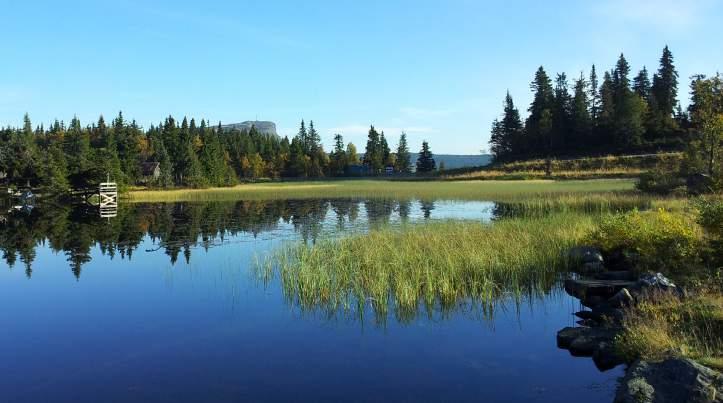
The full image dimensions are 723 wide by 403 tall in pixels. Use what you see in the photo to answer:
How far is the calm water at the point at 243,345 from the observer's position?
871 centimetres

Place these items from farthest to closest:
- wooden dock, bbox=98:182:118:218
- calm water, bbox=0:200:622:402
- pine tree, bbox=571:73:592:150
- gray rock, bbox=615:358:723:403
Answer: pine tree, bbox=571:73:592:150, wooden dock, bbox=98:182:118:218, calm water, bbox=0:200:622:402, gray rock, bbox=615:358:723:403

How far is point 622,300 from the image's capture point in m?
11.6

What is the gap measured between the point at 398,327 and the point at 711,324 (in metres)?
5.92

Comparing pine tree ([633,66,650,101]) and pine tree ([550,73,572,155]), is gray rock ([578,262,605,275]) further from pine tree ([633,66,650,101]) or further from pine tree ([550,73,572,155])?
pine tree ([633,66,650,101])

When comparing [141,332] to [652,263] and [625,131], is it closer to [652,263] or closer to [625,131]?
[652,263]

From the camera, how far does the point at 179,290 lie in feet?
52.8

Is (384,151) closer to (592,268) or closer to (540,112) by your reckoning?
(540,112)

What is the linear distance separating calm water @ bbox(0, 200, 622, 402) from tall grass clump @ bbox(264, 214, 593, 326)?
0.49 meters

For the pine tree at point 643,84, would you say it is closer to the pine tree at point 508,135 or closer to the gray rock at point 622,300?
the pine tree at point 508,135

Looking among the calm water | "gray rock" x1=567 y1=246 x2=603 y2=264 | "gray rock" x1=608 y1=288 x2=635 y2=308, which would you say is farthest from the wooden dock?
"gray rock" x1=608 y1=288 x2=635 y2=308

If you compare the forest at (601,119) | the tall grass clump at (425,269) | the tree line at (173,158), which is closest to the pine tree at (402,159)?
the tree line at (173,158)

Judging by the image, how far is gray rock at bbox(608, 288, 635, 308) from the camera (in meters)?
11.3

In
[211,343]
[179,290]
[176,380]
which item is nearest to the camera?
[176,380]

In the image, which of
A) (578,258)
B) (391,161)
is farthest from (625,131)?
(578,258)
